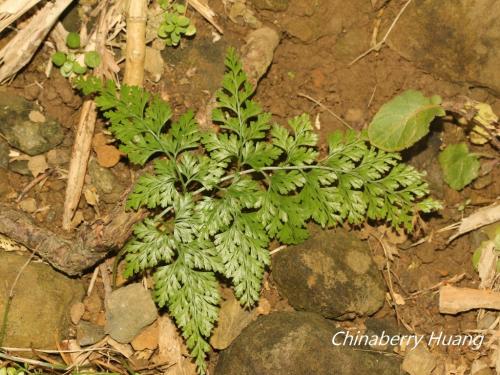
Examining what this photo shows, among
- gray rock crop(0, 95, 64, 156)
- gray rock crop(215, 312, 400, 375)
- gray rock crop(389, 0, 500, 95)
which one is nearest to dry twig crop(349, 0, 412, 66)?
gray rock crop(389, 0, 500, 95)

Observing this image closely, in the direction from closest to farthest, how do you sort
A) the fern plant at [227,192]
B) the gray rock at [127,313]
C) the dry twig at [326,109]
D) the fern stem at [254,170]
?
the fern plant at [227,192] < the fern stem at [254,170] < the gray rock at [127,313] < the dry twig at [326,109]

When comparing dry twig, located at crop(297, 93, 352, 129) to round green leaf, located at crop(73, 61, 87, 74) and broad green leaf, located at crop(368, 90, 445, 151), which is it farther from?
round green leaf, located at crop(73, 61, 87, 74)

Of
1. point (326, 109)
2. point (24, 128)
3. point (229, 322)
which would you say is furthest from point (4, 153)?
point (326, 109)

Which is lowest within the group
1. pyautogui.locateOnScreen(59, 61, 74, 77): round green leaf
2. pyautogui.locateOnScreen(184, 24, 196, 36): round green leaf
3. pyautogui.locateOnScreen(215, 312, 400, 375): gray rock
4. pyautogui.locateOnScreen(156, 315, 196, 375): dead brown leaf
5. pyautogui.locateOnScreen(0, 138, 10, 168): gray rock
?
pyautogui.locateOnScreen(156, 315, 196, 375): dead brown leaf

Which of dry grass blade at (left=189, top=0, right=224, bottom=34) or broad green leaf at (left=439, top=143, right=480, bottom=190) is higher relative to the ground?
dry grass blade at (left=189, top=0, right=224, bottom=34)

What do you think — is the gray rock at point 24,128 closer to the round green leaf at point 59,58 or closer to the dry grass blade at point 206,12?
the round green leaf at point 59,58

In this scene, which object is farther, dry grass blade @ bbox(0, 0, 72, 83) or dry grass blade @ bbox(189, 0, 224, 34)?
dry grass blade @ bbox(189, 0, 224, 34)

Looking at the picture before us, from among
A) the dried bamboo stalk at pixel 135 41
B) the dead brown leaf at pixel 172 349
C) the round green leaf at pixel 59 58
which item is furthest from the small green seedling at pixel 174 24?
the dead brown leaf at pixel 172 349
